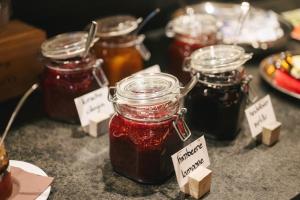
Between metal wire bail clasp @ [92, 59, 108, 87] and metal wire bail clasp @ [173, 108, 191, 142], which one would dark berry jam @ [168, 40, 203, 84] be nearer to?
metal wire bail clasp @ [92, 59, 108, 87]

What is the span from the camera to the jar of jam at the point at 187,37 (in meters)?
1.16

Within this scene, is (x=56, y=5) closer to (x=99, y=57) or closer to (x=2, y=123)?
(x=99, y=57)

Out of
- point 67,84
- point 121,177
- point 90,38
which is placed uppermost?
point 90,38

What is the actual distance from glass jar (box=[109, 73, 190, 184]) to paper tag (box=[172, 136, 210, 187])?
Result: 0.03 metres

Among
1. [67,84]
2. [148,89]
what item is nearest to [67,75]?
[67,84]

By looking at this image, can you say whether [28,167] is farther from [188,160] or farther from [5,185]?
[188,160]

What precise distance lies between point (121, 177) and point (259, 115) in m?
0.34

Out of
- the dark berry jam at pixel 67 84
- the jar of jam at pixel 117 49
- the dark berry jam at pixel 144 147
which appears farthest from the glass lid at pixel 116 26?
the dark berry jam at pixel 144 147

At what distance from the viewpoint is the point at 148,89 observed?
2.80ft

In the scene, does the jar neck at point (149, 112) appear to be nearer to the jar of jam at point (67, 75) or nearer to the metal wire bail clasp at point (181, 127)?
the metal wire bail clasp at point (181, 127)

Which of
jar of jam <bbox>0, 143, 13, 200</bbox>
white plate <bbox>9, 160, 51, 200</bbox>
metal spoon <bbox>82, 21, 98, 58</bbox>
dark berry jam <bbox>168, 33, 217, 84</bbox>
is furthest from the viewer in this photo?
dark berry jam <bbox>168, 33, 217, 84</bbox>

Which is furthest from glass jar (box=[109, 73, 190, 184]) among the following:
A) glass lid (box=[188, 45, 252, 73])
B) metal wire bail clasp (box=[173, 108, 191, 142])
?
glass lid (box=[188, 45, 252, 73])

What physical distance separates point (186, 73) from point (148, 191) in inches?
16.9

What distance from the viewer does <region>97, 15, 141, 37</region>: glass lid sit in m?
1.12
